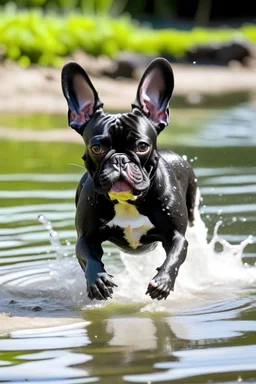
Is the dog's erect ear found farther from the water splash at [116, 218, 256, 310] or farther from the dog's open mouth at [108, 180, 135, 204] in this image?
the water splash at [116, 218, 256, 310]

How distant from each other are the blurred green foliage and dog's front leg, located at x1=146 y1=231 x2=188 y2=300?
14.4m

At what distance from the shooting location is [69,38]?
21.9 meters

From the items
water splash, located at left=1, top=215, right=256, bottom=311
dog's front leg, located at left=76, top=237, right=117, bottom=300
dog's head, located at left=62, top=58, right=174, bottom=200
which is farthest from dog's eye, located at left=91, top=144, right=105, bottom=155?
water splash, located at left=1, top=215, right=256, bottom=311

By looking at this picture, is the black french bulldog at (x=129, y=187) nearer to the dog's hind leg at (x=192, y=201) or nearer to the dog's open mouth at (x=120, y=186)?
the dog's open mouth at (x=120, y=186)

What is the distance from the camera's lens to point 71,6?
27281 millimetres

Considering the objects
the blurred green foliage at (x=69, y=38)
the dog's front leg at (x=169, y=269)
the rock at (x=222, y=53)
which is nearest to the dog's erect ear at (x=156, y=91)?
the dog's front leg at (x=169, y=269)

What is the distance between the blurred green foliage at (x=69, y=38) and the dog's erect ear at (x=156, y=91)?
558 inches

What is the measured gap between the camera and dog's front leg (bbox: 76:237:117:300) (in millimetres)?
5867

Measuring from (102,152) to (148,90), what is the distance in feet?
2.04

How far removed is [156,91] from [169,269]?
3.36 feet

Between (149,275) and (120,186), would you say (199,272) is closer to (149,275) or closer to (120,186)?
(149,275)

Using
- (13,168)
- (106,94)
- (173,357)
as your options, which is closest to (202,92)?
(106,94)

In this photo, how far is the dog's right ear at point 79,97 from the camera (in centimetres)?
617

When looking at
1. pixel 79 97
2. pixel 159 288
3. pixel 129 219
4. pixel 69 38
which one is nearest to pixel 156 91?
pixel 79 97
